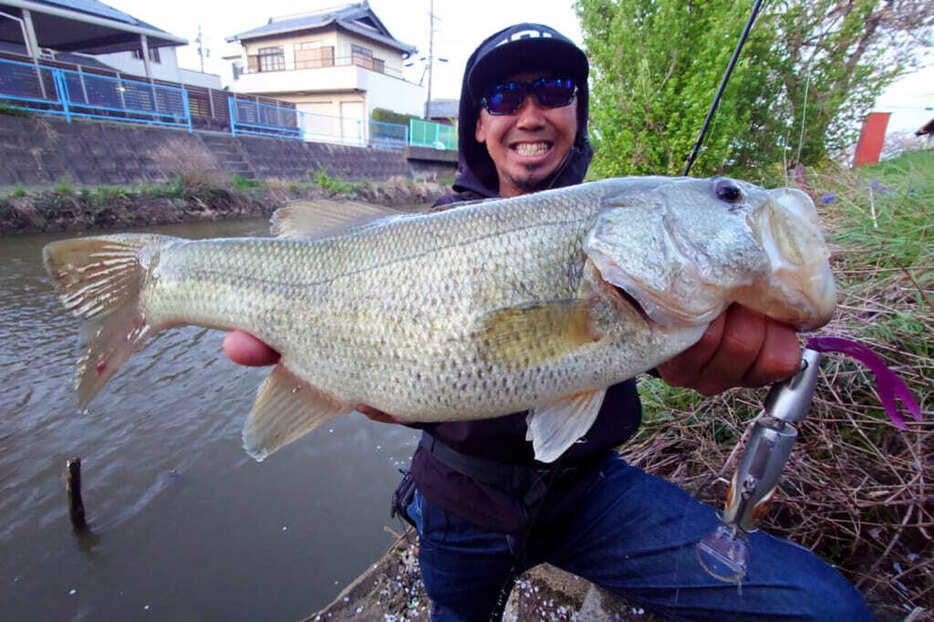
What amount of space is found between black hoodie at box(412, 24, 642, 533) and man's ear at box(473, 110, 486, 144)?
20 centimetres

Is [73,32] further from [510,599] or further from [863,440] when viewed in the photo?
[863,440]

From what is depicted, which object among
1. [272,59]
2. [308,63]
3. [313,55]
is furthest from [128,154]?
[272,59]

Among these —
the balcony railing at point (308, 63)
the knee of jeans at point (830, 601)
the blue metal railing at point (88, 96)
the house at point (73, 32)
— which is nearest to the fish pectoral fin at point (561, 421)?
the knee of jeans at point (830, 601)

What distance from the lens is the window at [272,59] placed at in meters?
33.6

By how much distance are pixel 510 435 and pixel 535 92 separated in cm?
176

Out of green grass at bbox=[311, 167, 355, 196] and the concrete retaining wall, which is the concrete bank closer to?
the concrete retaining wall

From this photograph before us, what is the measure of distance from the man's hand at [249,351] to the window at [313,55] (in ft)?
119

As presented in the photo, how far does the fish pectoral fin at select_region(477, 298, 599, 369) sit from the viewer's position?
4.63ft

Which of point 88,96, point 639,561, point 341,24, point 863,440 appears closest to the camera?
point 639,561

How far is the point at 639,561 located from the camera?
1.69 m

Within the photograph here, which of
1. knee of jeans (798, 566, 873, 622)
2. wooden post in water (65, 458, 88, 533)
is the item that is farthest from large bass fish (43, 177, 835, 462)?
wooden post in water (65, 458, 88, 533)

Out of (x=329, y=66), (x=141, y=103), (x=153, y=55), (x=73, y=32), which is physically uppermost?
(x=329, y=66)

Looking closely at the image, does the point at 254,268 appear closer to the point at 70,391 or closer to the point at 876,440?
the point at 876,440

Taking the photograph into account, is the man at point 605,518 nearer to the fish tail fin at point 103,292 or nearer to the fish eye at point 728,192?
the fish eye at point 728,192
